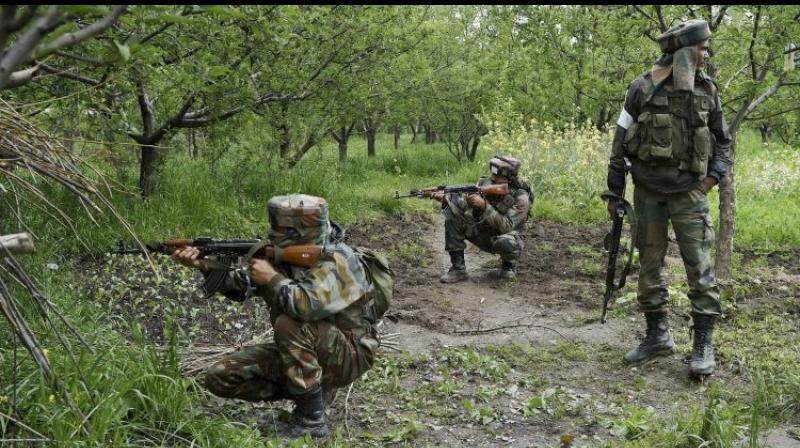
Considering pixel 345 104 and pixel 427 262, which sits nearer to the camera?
pixel 427 262

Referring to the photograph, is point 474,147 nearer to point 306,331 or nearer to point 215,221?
point 215,221

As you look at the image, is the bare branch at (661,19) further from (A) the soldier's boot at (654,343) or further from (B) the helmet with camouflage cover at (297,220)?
(B) the helmet with camouflage cover at (297,220)

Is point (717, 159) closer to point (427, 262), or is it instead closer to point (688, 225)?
point (688, 225)

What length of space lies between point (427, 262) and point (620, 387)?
363cm

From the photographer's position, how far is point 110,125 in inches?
249

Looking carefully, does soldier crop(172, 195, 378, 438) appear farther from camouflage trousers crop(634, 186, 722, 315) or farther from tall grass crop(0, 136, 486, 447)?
camouflage trousers crop(634, 186, 722, 315)

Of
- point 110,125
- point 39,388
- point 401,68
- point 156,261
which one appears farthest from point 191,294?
point 401,68

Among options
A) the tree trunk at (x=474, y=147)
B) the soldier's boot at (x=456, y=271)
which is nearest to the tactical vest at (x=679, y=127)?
the soldier's boot at (x=456, y=271)

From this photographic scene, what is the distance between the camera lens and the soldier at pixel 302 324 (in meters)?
3.76

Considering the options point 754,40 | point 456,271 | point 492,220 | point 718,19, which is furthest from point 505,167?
point 754,40

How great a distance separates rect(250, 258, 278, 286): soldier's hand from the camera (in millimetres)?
3762

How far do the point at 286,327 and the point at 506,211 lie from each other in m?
4.07

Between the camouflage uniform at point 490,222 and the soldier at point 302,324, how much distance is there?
11.7 ft

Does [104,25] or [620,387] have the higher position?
[104,25]
